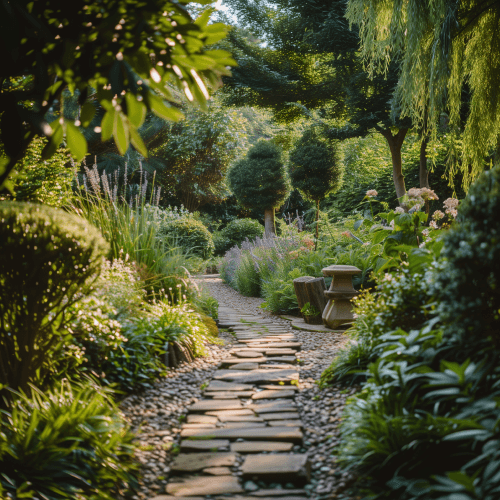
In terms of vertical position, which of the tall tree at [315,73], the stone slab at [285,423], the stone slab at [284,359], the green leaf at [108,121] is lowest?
the stone slab at [284,359]

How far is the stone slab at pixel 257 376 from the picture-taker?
10.2ft

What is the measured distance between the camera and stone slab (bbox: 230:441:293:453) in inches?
82.3

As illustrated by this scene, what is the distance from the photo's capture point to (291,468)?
1.88 metres

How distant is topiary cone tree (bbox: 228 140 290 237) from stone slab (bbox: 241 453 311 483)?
12518 millimetres

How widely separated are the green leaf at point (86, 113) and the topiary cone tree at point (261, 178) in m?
13.0

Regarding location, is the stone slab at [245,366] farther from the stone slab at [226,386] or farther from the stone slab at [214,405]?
the stone slab at [214,405]

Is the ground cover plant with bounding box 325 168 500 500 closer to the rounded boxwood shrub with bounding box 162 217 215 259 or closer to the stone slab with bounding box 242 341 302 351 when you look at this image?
the stone slab with bounding box 242 341 302 351

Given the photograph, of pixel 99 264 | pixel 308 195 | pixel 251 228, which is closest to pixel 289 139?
pixel 251 228

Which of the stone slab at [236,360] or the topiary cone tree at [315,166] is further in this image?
the topiary cone tree at [315,166]

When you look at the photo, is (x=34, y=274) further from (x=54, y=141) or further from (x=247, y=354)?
(x=247, y=354)

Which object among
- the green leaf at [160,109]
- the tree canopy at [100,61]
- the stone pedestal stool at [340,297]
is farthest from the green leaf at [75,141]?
the stone pedestal stool at [340,297]

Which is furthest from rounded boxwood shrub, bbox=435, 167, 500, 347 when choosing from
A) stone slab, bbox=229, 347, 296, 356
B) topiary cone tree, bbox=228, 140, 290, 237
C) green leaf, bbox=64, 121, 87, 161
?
topiary cone tree, bbox=228, 140, 290, 237

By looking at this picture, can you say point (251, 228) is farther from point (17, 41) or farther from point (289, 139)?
point (17, 41)

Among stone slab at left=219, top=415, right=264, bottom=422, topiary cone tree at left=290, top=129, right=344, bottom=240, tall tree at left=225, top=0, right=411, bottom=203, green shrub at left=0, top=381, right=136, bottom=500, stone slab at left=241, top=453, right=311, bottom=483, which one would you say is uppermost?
tall tree at left=225, top=0, right=411, bottom=203
